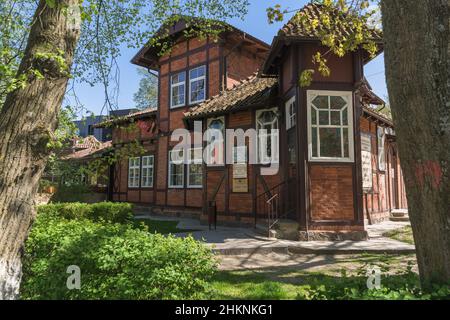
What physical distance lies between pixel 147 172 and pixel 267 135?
8.97 m

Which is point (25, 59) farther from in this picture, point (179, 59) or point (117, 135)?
point (117, 135)

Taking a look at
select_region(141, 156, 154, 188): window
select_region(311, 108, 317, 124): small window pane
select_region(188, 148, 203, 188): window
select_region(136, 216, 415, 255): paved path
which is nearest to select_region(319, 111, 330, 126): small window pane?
select_region(311, 108, 317, 124): small window pane

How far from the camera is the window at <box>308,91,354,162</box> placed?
28.5 ft

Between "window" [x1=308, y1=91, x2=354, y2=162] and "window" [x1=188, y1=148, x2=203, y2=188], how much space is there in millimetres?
6814

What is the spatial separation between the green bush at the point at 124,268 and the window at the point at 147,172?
1375 cm

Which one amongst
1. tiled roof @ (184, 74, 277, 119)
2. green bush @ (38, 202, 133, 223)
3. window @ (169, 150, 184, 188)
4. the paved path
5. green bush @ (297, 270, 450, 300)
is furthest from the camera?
window @ (169, 150, 184, 188)

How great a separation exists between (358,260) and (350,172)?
2609mm

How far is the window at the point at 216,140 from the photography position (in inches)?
472

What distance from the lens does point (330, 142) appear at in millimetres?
8758

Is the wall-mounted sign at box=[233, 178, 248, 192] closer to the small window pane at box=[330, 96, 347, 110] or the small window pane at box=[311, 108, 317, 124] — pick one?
the small window pane at box=[311, 108, 317, 124]

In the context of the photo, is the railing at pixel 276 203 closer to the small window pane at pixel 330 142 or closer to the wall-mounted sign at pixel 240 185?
the wall-mounted sign at pixel 240 185

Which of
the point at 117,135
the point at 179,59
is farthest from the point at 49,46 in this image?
the point at 117,135

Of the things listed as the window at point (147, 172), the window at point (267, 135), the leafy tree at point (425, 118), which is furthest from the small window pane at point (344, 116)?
the window at point (147, 172)

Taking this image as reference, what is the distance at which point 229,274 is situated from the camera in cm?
571
